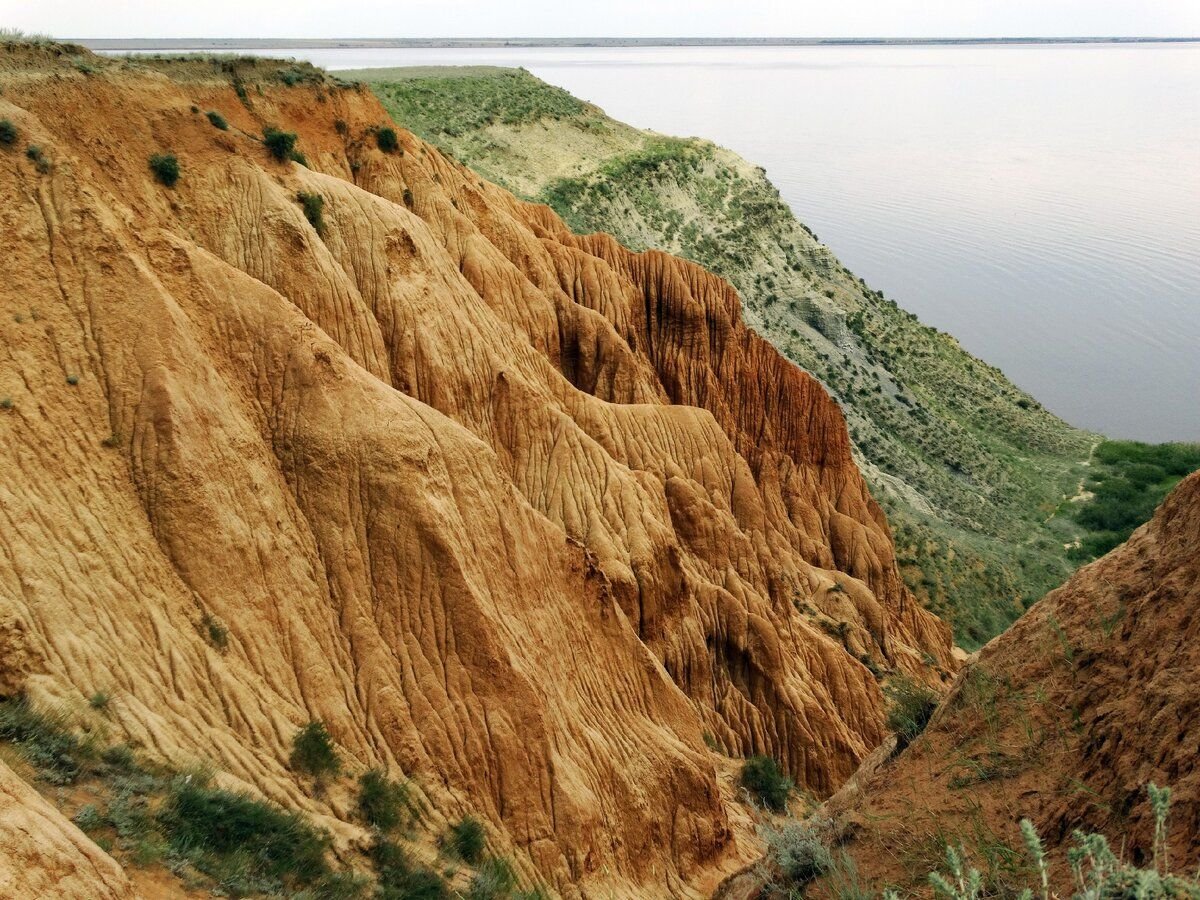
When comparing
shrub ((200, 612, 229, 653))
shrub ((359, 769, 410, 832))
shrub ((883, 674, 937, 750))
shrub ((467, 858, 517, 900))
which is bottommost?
shrub ((467, 858, 517, 900))

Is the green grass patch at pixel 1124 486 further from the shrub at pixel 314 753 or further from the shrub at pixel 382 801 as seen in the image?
the shrub at pixel 314 753

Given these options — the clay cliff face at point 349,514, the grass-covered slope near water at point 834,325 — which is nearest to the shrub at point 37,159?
the clay cliff face at point 349,514

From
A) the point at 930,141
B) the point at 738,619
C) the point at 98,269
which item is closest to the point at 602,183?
the point at 738,619

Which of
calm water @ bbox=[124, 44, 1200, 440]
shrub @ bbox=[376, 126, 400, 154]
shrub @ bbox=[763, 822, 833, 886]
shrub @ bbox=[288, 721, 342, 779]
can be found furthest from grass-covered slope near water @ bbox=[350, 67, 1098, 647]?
shrub @ bbox=[763, 822, 833, 886]

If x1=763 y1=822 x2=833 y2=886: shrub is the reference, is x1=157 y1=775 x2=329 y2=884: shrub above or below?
below

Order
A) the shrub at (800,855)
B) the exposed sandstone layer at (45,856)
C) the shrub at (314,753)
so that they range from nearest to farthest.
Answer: the exposed sandstone layer at (45,856), the shrub at (800,855), the shrub at (314,753)

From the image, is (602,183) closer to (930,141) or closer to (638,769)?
(638,769)

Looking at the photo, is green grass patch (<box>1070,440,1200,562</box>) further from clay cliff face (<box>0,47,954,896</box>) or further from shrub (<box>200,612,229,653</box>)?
shrub (<box>200,612,229,653</box>)
